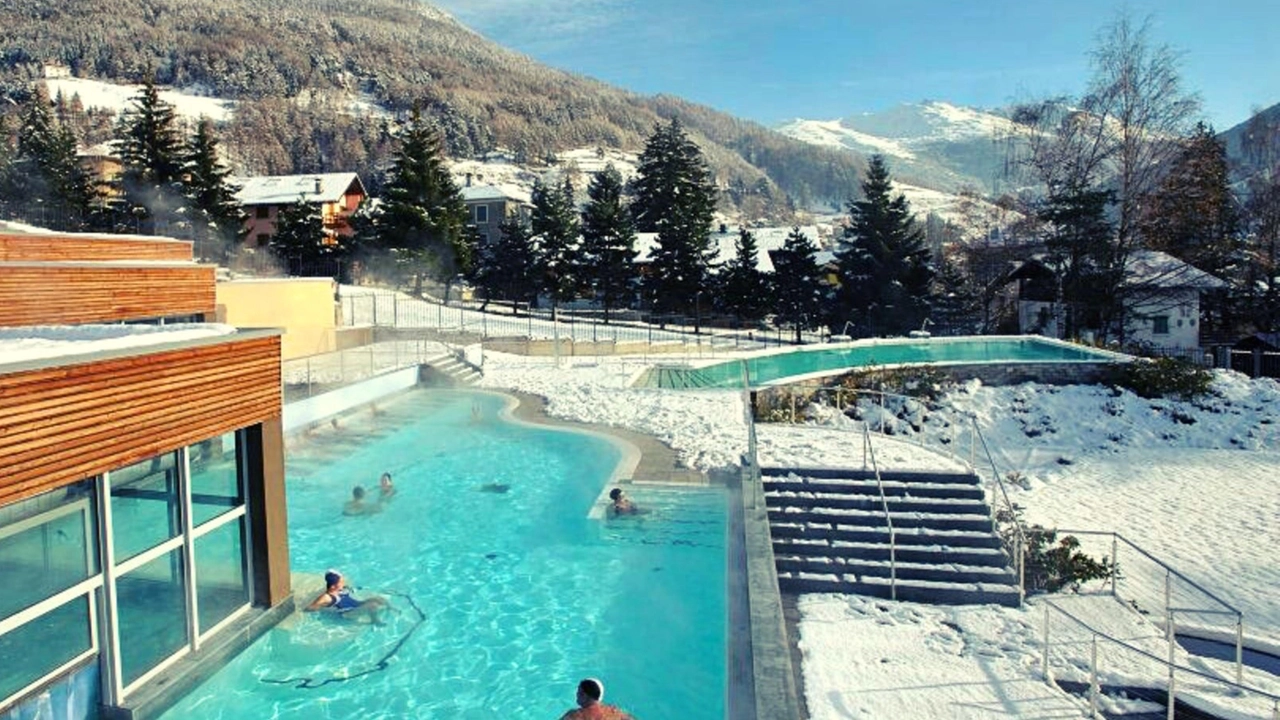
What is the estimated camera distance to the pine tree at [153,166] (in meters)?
36.6

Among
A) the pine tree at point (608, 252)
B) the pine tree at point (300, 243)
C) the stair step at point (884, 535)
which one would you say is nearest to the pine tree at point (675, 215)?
the pine tree at point (608, 252)

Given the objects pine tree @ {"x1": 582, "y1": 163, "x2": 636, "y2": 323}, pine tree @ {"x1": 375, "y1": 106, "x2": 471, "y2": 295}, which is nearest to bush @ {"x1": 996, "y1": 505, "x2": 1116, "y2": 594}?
pine tree @ {"x1": 582, "y1": 163, "x2": 636, "y2": 323}

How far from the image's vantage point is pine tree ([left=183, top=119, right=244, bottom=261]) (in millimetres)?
37131

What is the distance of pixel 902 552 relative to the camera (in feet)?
34.0

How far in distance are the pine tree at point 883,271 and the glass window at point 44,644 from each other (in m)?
33.3

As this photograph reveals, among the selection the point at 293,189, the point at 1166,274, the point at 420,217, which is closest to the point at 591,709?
the point at 1166,274

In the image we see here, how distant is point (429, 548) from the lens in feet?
33.6

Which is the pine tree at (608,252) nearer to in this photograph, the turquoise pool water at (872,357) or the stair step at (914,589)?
the turquoise pool water at (872,357)

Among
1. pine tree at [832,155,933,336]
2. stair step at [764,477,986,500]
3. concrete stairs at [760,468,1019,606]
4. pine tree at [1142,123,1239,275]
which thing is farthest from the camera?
pine tree at [832,155,933,336]

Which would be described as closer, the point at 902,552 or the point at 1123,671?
the point at 1123,671

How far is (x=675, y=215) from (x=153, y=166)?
83.2ft

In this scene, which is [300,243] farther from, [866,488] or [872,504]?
[872,504]

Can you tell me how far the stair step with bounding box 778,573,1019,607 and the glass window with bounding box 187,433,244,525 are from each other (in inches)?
246

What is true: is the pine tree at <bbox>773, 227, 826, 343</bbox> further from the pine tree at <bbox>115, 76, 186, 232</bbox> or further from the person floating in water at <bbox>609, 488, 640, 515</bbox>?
the pine tree at <bbox>115, 76, 186, 232</bbox>
